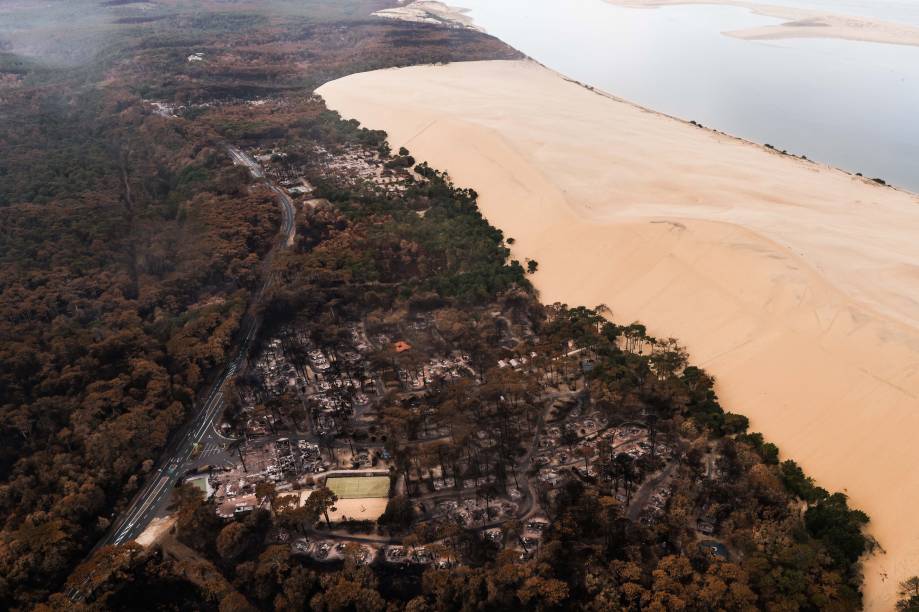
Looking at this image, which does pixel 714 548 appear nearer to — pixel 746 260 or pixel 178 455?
pixel 746 260

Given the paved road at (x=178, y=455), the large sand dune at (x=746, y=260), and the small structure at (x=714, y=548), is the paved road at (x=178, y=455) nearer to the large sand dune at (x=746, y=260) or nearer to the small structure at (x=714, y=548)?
the large sand dune at (x=746, y=260)

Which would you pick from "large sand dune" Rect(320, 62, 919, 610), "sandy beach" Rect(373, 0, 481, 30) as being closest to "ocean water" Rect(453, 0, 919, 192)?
"sandy beach" Rect(373, 0, 481, 30)

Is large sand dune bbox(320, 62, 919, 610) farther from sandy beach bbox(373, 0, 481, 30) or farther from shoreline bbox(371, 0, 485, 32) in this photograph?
sandy beach bbox(373, 0, 481, 30)

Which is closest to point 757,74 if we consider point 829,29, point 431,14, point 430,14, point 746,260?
point 829,29

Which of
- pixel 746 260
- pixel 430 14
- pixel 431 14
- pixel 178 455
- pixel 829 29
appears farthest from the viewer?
pixel 431 14

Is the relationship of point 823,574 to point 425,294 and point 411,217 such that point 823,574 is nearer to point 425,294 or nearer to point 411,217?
point 425,294
